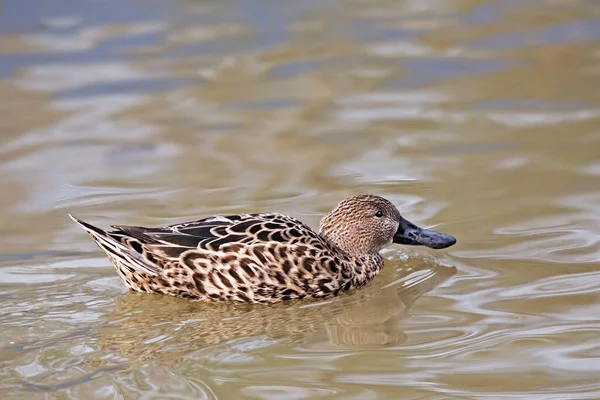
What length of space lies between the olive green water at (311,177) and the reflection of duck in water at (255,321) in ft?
0.07

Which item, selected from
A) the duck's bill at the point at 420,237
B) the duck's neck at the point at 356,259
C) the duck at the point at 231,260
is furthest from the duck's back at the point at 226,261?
the duck's bill at the point at 420,237

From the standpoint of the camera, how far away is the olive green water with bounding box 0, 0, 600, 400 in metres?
6.38

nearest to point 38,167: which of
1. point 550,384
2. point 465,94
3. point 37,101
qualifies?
point 37,101

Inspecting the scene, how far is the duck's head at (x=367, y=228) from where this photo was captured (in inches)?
319

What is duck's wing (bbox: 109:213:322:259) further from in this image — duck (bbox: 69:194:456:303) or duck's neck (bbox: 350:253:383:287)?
duck's neck (bbox: 350:253:383:287)

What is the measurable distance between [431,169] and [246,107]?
8.54 ft

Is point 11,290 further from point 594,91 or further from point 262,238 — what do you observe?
point 594,91

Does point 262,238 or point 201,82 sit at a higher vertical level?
point 201,82

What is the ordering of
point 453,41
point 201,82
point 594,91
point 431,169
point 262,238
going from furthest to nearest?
1. point 453,41
2. point 201,82
3. point 594,91
4. point 431,169
5. point 262,238

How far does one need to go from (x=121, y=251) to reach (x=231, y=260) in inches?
28.2

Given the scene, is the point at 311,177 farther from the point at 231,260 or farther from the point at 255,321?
the point at 255,321

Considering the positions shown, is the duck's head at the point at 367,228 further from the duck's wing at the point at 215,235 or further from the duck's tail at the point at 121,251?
the duck's tail at the point at 121,251

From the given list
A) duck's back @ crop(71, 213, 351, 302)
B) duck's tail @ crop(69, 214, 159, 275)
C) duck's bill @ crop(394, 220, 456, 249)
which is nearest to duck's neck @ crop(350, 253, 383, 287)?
duck's back @ crop(71, 213, 351, 302)

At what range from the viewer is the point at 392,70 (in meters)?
12.5
